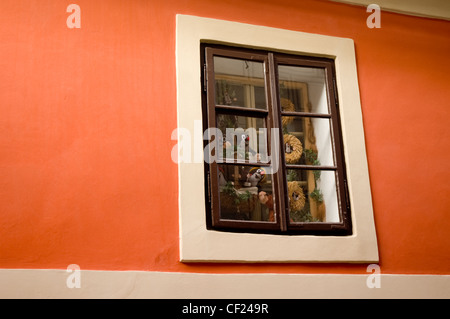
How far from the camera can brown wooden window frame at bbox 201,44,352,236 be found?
10.5 feet

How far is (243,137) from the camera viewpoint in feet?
11.4

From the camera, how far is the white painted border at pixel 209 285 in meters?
2.74

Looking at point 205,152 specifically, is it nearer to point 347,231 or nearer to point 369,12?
point 347,231

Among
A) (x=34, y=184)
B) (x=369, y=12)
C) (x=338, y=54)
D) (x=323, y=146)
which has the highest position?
(x=369, y=12)

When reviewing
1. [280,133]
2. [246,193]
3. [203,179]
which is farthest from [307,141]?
[203,179]

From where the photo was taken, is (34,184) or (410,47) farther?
(410,47)

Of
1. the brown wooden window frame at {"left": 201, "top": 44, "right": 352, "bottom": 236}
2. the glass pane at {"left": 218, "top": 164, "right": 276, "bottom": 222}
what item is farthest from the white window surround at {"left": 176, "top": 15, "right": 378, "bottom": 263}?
the glass pane at {"left": 218, "top": 164, "right": 276, "bottom": 222}

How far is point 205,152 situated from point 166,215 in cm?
47

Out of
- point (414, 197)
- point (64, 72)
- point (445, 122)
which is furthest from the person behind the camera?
point (445, 122)

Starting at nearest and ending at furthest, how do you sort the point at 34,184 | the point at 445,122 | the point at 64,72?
the point at 34,184 < the point at 64,72 < the point at 445,122

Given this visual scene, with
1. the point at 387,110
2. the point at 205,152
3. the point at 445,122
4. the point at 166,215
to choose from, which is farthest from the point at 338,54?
the point at 166,215

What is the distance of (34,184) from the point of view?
114 inches

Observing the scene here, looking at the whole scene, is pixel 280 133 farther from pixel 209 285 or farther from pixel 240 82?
pixel 209 285

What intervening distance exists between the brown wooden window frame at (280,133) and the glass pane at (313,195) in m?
0.04
